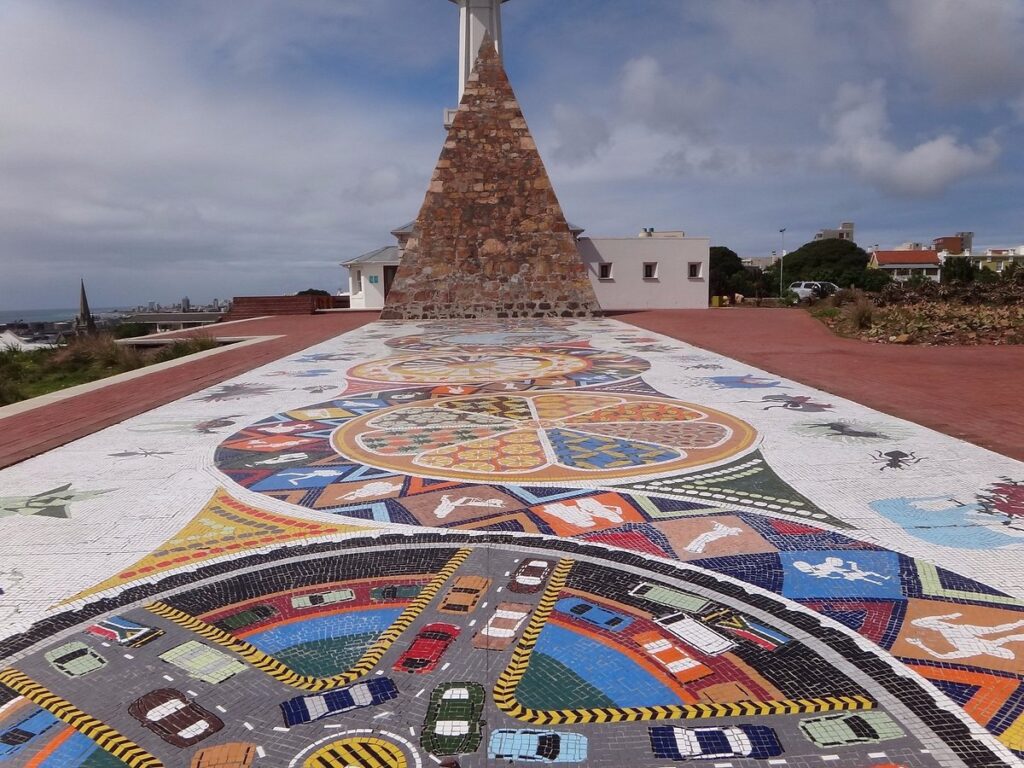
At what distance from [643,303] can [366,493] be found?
22358 mm

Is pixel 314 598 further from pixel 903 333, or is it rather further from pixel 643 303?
pixel 643 303

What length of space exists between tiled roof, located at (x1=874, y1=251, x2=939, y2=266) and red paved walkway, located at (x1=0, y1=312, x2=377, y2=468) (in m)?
84.6

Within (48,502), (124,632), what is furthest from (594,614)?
(48,502)

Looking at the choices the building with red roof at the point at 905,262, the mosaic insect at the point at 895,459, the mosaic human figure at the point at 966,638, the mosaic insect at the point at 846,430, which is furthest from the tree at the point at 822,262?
the mosaic human figure at the point at 966,638

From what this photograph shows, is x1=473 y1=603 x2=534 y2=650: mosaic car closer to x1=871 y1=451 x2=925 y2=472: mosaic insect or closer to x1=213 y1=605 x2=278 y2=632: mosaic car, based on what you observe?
x1=213 y1=605 x2=278 y2=632: mosaic car

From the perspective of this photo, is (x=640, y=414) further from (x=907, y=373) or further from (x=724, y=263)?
(x=724, y=263)

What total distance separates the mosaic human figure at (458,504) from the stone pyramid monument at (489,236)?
51.5 feet

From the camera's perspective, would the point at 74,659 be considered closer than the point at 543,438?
Yes

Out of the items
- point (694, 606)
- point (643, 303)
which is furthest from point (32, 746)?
point (643, 303)

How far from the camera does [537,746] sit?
1.93 meters

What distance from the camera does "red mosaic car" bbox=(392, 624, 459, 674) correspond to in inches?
90.4

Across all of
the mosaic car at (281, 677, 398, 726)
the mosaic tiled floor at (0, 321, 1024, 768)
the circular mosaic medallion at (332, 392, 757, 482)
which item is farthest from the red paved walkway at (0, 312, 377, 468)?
the mosaic car at (281, 677, 398, 726)

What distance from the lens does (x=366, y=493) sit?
411 centimetres

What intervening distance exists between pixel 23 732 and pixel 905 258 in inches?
3708
